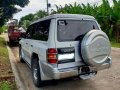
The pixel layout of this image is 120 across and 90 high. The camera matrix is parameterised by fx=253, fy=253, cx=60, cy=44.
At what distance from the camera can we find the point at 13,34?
71.1 ft

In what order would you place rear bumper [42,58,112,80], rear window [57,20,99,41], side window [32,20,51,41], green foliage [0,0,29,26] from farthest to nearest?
green foliage [0,0,29,26] → side window [32,20,51,41] → rear window [57,20,99,41] → rear bumper [42,58,112,80]

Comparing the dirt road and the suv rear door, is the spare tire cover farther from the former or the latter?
the dirt road

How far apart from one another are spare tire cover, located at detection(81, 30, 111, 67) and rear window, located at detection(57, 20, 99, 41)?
0.37 m

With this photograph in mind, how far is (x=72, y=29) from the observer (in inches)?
271

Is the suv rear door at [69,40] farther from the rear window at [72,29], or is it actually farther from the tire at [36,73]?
the tire at [36,73]

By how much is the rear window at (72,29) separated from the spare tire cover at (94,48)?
1.21ft

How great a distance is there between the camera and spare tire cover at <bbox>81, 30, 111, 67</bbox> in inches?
252

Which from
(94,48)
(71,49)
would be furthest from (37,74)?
(94,48)

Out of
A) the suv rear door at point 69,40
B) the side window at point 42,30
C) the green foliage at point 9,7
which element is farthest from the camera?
the green foliage at point 9,7

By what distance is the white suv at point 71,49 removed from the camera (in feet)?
21.1

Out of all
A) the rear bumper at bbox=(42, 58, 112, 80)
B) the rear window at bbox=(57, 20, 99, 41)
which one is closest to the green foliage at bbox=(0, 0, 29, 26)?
the rear window at bbox=(57, 20, 99, 41)

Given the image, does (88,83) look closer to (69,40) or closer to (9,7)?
(69,40)

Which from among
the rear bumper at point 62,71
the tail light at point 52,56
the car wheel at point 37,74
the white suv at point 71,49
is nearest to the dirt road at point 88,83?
the car wheel at point 37,74

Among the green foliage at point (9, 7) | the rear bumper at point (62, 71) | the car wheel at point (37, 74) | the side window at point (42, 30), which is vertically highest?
the green foliage at point (9, 7)
